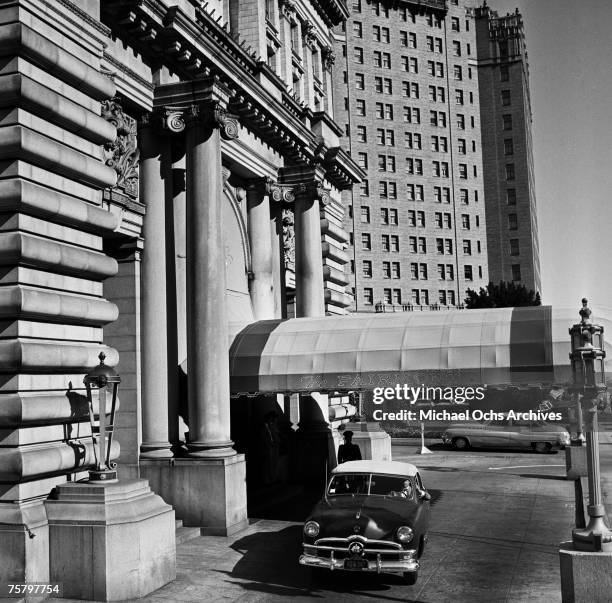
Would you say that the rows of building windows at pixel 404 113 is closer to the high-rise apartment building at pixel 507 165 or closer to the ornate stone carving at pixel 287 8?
the high-rise apartment building at pixel 507 165

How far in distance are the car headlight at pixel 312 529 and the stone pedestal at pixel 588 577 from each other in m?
4.03

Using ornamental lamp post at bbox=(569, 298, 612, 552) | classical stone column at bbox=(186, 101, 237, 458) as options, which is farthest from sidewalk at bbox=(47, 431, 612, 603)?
classical stone column at bbox=(186, 101, 237, 458)

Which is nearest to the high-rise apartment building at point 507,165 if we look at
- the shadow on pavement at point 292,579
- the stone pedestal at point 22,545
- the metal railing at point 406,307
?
the metal railing at point 406,307

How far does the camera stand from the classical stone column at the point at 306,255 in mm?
27281

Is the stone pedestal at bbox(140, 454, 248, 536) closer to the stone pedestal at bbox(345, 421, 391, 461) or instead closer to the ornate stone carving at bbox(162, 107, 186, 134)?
the ornate stone carving at bbox(162, 107, 186, 134)

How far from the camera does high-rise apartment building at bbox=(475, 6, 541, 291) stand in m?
109

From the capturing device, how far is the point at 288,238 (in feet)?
93.8

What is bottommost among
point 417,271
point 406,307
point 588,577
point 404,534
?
point 588,577

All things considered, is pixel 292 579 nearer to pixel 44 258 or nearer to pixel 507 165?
pixel 44 258

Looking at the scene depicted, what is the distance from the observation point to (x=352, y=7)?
99688 mm

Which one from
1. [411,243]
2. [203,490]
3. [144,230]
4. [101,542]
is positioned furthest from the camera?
[411,243]

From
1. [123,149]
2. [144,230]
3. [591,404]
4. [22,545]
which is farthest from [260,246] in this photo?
[591,404]

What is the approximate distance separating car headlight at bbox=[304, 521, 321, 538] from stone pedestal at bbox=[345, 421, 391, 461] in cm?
1593

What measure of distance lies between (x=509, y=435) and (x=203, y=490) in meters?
27.3
